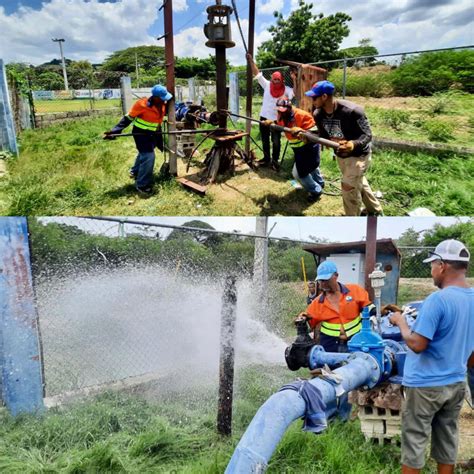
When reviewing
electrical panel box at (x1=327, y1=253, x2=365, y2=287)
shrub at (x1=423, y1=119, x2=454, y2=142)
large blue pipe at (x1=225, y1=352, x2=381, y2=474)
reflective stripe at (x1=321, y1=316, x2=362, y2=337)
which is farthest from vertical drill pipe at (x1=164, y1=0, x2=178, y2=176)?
large blue pipe at (x1=225, y1=352, x2=381, y2=474)

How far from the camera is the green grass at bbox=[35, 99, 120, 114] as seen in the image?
13922 mm

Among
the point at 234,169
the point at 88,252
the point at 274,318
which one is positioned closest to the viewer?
the point at 88,252

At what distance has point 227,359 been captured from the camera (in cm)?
331

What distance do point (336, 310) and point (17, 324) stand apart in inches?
104

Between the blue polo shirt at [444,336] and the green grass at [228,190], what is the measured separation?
2217mm

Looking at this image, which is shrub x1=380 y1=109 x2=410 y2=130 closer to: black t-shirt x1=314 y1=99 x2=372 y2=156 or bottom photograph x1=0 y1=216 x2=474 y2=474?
bottom photograph x1=0 y1=216 x2=474 y2=474

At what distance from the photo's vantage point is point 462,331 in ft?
7.32

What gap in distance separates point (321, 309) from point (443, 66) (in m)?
5.44

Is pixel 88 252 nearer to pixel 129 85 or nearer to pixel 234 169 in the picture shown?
pixel 234 169

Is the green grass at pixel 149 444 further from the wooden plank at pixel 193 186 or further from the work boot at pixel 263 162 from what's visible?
the work boot at pixel 263 162

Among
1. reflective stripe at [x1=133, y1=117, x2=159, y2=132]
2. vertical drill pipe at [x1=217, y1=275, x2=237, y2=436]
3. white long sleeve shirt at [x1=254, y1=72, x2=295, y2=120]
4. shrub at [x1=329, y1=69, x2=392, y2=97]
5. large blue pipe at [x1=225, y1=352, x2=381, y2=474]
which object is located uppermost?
shrub at [x1=329, y1=69, x2=392, y2=97]

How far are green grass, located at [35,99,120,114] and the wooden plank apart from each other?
1036 centimetres

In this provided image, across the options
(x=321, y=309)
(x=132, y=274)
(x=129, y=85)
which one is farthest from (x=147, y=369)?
(x=129, y=85)

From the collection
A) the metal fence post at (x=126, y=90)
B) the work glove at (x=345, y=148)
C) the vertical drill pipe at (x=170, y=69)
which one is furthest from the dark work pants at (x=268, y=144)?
the metal fence post at (x=126, y=90)
